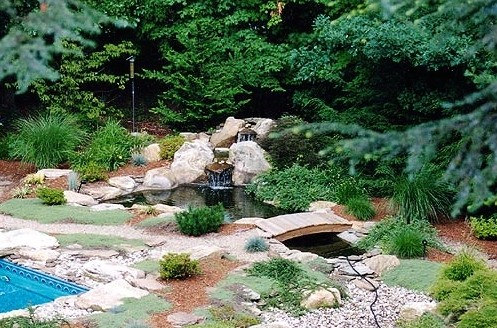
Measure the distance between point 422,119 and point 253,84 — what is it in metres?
4.98

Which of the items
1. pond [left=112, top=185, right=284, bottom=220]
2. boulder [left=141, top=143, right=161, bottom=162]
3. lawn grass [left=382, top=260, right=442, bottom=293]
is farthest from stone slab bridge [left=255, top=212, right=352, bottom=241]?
boulder [left=141, top=143, right=161, bottom=162]

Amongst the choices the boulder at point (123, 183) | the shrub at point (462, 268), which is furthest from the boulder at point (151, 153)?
the shrub at point (462, 268)

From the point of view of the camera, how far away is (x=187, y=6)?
1700 cm

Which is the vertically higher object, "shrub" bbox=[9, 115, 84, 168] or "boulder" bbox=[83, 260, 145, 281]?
"shrub" bbox=[9, 115, 84, 168]

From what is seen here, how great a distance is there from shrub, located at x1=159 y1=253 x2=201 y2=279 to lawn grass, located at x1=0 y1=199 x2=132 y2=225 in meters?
2.77

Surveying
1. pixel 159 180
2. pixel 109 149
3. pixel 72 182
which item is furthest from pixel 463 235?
pixel 109 149

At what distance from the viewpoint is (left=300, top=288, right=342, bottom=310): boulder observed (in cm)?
750

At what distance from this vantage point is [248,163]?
13891 mm

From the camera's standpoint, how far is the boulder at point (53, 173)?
517 inches

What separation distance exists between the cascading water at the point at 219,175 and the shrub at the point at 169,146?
0.87 meters

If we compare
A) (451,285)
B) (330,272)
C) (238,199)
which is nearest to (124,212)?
(238,199)

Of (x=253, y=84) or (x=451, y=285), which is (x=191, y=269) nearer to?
(x=451, y=285)

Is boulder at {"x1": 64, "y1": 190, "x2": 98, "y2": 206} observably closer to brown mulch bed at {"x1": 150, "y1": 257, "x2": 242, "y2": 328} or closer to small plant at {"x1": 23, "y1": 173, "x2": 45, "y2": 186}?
small plant at {"x1": 23, "y1": 173, "x2": 45, "y2": 186}

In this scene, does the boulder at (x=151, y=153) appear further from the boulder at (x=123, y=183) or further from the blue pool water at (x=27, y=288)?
the blue pool water at (x=27, y=288)
